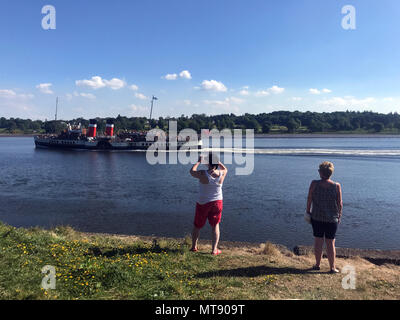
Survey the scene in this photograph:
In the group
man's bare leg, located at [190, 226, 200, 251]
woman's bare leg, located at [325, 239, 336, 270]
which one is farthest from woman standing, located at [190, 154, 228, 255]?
woman's bare leg, located at [325, 239, 336, 270]

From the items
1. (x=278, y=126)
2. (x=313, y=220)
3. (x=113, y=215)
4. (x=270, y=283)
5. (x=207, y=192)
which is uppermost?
(x=278, y=126)

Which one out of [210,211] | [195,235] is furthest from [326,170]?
[195,235]

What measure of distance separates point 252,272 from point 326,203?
69.4 inches

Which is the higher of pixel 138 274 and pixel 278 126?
pixel 278 126

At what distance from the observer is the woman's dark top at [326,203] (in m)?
4.93

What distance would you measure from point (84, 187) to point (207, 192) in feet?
62.1

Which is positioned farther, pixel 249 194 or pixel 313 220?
pixel 249 194

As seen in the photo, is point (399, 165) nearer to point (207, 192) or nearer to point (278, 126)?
point (207, 192)

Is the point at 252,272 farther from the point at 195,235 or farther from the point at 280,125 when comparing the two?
the point at 280,125

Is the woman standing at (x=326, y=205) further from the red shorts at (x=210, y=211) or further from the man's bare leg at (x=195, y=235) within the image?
the man's bare leg at (x=195, y=235)

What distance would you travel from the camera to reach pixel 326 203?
4957 mm

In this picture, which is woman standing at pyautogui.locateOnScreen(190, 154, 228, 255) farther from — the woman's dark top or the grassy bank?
the woman's dark top
